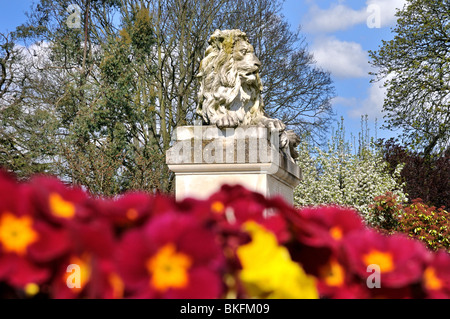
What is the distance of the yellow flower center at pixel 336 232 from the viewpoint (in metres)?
0.99

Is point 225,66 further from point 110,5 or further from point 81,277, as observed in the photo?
point 110,5

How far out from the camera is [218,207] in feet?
3.28

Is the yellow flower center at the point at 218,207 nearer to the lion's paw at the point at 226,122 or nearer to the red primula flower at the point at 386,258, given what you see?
the red primula flower at the point at 386,258

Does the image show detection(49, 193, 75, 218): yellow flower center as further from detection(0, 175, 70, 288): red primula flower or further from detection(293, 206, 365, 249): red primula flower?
detection(293, 206, 365, 249): red primula flower

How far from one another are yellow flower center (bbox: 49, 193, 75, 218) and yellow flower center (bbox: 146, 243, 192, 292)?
14 centimetres

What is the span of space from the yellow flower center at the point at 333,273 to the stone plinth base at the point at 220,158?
4300 millimetres

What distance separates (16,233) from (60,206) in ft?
0.31

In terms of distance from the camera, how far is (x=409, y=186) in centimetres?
2173

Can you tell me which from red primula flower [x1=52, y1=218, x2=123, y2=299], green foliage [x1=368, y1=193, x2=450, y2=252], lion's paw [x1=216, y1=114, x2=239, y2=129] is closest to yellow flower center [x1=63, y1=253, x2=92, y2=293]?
red primula flower [x1=52, y1=218, x2=123, y2=299]

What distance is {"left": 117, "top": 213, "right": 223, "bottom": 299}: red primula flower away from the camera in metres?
0.75

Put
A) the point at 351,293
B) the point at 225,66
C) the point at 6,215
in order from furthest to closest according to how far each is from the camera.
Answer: the point at 225,66 → the point at 351,293 → the point at 6,215

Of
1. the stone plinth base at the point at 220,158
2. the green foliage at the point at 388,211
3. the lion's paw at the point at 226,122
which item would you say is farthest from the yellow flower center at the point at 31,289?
the green foliage at the point at 388,211
